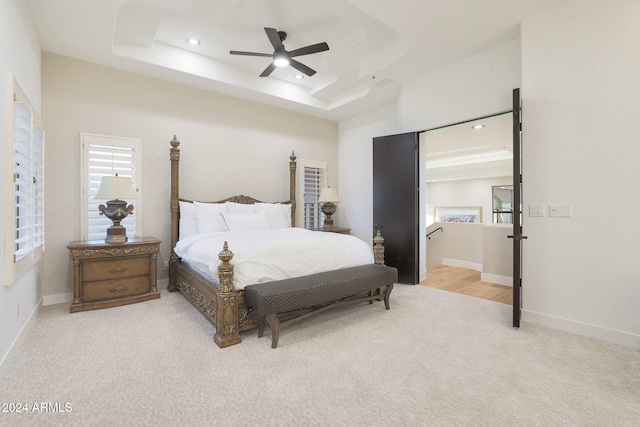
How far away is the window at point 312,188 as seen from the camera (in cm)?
581

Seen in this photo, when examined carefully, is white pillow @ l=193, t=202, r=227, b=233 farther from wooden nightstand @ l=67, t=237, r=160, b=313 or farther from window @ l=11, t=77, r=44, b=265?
window @ l=11, t=77, r=44, b=265

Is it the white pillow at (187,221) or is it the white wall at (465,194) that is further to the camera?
the white wall at (465,194)

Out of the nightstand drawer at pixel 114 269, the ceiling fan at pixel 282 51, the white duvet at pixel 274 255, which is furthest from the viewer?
the nightstand drawer at pixel 114 269

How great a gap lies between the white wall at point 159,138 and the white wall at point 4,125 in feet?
1.51

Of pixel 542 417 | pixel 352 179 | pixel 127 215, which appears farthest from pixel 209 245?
pixel 352 179

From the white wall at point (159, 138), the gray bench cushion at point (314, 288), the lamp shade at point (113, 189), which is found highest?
the white wall at point (159, 138)

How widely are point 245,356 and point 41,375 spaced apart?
1.37 m

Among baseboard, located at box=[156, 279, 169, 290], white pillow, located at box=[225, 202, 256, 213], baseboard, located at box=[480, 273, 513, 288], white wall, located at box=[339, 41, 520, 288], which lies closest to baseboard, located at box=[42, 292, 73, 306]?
baseboard, located at box=[156, 279, 169, 290]

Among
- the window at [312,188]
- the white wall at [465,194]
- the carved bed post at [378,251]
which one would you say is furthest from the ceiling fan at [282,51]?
the white wall at [465,194]

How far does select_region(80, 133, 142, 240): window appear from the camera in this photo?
3.75m

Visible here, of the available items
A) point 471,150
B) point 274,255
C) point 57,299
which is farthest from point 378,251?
point 471,150

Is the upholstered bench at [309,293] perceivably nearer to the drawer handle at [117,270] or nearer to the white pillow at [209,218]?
the white pillow at [209,218]

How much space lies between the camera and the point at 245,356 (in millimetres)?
2289

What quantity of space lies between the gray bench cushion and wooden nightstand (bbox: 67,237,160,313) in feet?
6.11
